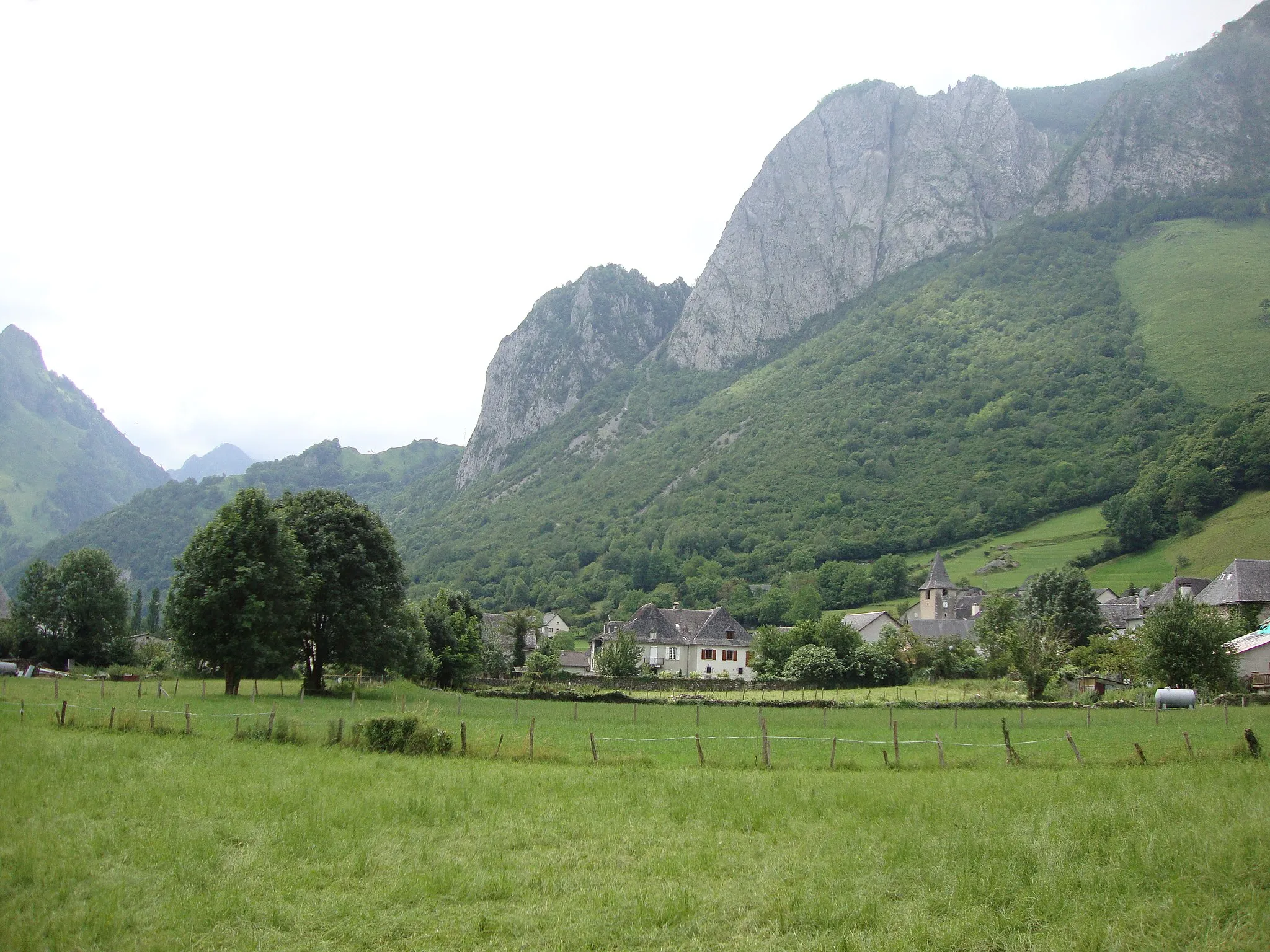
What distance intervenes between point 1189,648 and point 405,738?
148 feet

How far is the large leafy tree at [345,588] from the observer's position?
144ft

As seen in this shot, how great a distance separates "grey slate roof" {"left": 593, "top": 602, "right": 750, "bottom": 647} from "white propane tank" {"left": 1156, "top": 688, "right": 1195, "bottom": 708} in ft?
174

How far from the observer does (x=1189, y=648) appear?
153ft

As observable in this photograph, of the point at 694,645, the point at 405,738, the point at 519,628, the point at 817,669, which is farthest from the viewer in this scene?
the point at 694,645

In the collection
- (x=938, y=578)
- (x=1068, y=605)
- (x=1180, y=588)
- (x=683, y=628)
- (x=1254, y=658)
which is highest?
(x=938, y=578)

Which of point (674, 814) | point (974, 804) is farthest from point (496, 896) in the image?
point (974, 804)

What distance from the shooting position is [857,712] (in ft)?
139

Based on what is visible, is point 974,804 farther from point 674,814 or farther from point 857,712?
point 857,712

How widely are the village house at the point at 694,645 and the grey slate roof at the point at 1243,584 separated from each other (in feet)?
140

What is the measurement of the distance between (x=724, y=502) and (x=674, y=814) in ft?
432

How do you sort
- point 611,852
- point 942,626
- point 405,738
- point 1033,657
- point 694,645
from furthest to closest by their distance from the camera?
point 942,626
point 694,645
point 1033,657
point 405,738
point 611,852

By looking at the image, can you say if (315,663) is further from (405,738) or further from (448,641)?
(405,738)

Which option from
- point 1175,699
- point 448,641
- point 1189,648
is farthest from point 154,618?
point 1189,648

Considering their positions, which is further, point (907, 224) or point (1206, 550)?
point (907, 224)
